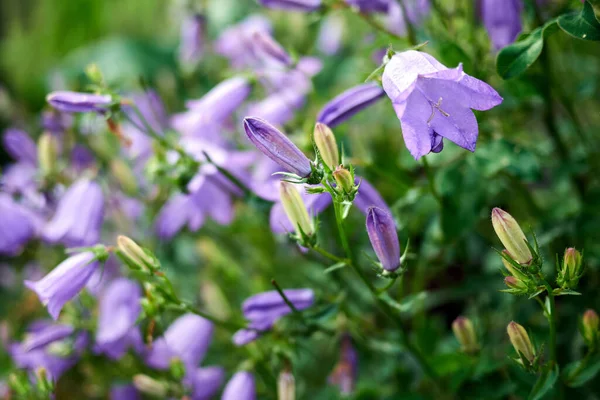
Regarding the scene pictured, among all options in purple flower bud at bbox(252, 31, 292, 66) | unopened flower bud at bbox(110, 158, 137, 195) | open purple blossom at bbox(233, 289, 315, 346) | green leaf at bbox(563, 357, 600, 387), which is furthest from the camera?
unopened flower bud at bbox(110, 158, 137, 195)

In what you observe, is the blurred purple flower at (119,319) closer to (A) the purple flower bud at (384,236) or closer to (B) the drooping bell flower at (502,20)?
(A) the purple flower bud at (384,236)

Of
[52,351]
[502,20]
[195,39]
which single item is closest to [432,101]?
[502,20]

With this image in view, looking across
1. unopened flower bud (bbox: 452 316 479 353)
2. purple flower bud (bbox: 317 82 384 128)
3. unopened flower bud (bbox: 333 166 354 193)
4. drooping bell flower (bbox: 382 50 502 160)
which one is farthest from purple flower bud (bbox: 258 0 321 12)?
unopened flower bud (bbox: 452 316 479 353)

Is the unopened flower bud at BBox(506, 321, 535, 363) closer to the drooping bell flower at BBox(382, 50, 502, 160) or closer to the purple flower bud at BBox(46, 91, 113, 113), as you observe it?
the drooping bell flower at BBox(382, 50, 502, 160)

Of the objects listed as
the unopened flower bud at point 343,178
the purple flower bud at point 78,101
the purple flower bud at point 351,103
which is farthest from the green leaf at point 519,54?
the purple flower bud at point 78,101

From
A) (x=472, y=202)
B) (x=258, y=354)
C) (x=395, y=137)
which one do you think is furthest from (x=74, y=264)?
(x=395, y=137)

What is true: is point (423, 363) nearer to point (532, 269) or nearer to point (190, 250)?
point (532, 269)
